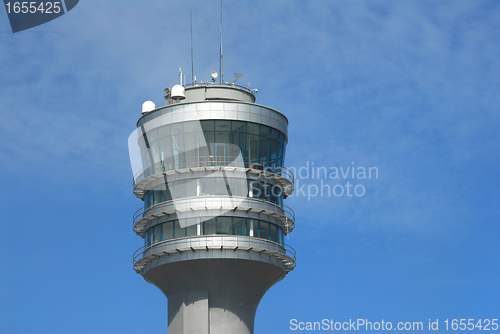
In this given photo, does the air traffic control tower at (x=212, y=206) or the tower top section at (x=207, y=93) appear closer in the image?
the air traffic control tower at (x=212, y=206)

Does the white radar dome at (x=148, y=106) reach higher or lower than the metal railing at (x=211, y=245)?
higher

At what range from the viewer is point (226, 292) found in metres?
62.6

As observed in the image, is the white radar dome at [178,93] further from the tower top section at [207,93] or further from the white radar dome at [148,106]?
the white radar dome at [148,106]

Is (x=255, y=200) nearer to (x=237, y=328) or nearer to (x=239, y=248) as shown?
(x=239, y=248)

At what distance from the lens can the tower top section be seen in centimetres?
6662

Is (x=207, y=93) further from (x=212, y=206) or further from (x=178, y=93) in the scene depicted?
(x=212, y=206)

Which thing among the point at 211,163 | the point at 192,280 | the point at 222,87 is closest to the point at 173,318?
the point at 192,280

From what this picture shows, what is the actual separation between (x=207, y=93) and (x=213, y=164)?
680 cm

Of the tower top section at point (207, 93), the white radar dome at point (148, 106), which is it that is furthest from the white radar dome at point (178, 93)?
the white radar dome at point (148, 106)

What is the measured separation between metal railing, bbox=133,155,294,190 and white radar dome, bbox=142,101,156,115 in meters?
5.06

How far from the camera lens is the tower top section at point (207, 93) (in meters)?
66.6

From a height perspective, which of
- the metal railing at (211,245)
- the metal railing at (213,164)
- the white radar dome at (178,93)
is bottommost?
the metal railing at (211,245)

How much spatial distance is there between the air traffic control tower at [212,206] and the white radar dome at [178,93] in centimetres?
8

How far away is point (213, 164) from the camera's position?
2525 inches
